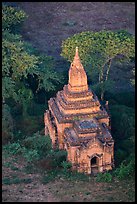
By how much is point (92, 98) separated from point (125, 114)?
11.5ft

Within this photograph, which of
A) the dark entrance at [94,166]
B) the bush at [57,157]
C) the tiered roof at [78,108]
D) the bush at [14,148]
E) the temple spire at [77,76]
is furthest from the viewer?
the bush at [14,148]

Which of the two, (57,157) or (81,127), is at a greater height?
(81,127)

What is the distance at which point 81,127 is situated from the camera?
25.0m

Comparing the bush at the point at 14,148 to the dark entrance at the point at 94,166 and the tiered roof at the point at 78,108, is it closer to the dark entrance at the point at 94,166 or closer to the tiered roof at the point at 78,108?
the tiered roof at the point at 78,108

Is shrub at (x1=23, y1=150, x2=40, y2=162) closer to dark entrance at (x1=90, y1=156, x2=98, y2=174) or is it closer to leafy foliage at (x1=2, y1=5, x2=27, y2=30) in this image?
dark entrance at (x1=90, y1=156, x2=98, y2=174)

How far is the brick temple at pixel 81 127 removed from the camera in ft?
80.8

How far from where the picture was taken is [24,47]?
32.7 meters

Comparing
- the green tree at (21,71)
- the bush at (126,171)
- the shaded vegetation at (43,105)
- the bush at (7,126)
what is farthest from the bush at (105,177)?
the green tree at (21,71)

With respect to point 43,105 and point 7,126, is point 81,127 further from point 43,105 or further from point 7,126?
point 43,105

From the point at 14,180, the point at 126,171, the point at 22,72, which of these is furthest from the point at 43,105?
the point at 126,171

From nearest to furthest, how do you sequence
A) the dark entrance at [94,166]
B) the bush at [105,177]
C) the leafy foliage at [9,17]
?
the bush at [105,177] < the dark entrance at [94,166] < the leafy foliage at [9,17]

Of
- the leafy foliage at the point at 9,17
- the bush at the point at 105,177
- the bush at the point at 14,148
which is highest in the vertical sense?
the leafy foliage at the point at 9,17

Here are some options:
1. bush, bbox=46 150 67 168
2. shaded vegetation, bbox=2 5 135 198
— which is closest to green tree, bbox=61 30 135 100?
shaded vegetation, bbox=2 5 135 198

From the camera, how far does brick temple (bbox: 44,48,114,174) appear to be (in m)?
24.6
